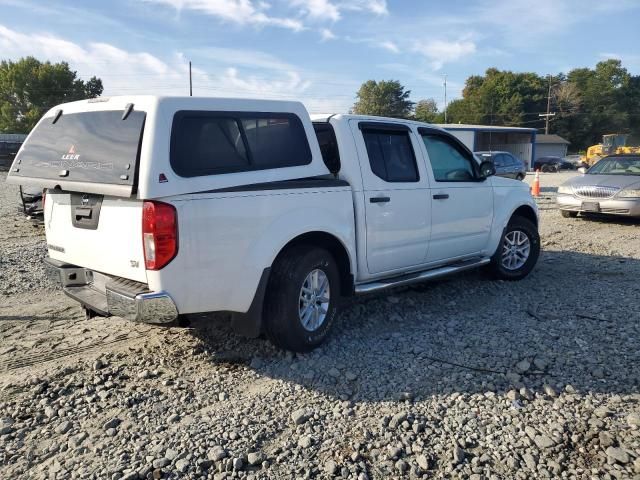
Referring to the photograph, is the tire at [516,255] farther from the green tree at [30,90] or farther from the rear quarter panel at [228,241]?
the green tree at [30,90]

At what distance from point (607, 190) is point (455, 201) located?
6.92 meters

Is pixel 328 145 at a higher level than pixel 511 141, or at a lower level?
lower

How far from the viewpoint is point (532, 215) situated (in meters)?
7.07

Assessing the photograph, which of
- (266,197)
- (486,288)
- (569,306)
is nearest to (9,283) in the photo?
(266,197)

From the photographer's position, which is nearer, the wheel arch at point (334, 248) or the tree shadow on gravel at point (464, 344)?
the tree shadow on gravel at point (464, 344)

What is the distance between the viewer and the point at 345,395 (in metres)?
3.76

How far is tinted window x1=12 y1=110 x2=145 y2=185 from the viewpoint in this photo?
355 centimetres

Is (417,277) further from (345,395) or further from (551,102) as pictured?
(551,102)

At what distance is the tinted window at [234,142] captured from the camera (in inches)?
142

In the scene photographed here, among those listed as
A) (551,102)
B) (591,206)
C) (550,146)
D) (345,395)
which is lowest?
(345,395)

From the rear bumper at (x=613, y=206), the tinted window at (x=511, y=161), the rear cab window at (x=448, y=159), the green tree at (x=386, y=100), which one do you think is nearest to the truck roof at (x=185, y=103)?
the rear cab window at (x=448, y=159)

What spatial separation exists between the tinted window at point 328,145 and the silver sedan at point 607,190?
Result: 27.3ft

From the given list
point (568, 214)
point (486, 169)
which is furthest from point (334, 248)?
point (568, 214)

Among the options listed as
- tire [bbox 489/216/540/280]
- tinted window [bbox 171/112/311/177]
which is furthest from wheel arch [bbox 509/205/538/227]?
tinted window [bbox 171/112/311/177]
